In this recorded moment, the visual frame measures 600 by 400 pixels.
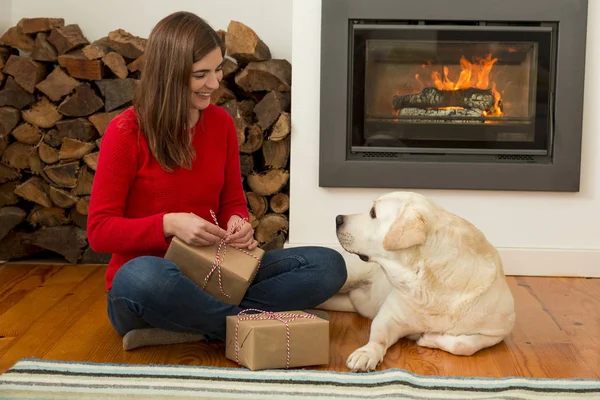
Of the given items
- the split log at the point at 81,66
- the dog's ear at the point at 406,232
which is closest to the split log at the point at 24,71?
the split log at the point at 81,66

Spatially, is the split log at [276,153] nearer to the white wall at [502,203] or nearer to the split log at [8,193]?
the white wall at [502,203]

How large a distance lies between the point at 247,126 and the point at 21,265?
111 centimetres

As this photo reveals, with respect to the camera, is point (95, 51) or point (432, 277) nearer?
point (432, 277)

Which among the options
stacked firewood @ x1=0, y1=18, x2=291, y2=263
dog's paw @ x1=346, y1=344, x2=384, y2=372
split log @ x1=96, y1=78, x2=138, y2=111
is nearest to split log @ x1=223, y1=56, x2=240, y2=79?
stacked firewood @ x1=0, y1=18, x2=291, y2=263

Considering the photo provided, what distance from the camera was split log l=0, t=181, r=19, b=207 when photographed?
340 cm

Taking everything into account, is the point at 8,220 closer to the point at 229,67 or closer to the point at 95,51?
the point at 95,51

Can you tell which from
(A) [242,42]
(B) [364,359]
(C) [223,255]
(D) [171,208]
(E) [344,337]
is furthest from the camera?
(A) [242,42]

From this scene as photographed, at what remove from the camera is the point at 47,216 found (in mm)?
3406

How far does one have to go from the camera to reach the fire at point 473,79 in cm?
325

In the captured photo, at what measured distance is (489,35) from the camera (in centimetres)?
319

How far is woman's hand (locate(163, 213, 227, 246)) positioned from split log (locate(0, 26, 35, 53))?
1573 millimetres

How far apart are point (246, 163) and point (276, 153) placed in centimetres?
13

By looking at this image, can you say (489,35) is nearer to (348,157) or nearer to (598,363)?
(348,157)

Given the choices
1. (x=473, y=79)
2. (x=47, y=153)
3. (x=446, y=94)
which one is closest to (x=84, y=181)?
(x=47, y=153)
